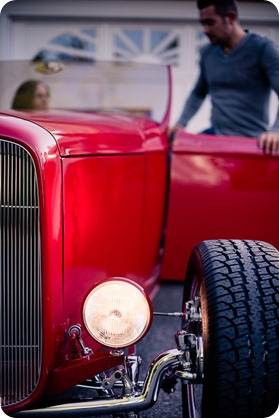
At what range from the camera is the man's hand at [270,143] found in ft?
7.02

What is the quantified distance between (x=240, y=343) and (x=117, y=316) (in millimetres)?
313

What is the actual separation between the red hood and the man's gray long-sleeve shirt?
646 millimetres

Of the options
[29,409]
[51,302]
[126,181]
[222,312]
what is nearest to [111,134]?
[126,181]

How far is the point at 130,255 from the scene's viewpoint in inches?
75.1

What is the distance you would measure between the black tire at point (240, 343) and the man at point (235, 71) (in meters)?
1.45

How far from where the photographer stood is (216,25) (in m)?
2.65

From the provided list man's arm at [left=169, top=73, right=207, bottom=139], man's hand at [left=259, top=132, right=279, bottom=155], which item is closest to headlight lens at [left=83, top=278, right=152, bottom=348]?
man's hand at [left=259, top=132, right=279, bottom=155]

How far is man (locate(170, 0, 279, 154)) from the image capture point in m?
2.54

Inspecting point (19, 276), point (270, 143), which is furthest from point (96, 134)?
point (270, 143)

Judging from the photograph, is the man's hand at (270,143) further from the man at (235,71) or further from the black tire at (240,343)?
the black tire at (240,343)

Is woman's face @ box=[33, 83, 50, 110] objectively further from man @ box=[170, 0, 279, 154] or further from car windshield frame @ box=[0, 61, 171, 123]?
man @ box=[170, 0, 279, 154]

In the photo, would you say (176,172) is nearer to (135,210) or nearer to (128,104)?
(135,210)

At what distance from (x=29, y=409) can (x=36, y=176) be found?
0.60m

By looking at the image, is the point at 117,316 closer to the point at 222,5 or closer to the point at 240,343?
the point at 240,343
